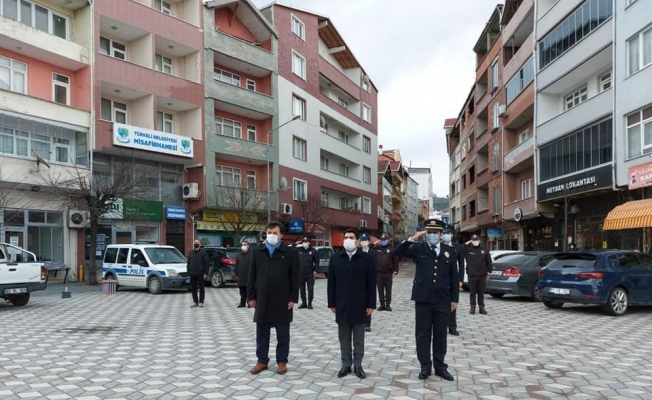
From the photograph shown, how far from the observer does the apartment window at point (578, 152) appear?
22.1 meters

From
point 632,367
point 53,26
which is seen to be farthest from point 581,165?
point 53,26

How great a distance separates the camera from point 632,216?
62.8ft

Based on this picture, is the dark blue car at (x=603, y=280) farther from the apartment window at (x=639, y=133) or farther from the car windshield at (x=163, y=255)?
the car windshield at (x=163, y=255)

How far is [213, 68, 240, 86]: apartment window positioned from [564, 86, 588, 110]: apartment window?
18788 mm

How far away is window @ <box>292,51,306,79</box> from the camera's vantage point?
40281 mm

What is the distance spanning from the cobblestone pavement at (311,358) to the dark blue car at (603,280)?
1.47 feet

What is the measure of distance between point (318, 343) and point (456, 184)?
5840cm

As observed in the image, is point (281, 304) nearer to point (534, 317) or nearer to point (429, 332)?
point (429, 332)

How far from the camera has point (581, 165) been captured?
78.3 ft

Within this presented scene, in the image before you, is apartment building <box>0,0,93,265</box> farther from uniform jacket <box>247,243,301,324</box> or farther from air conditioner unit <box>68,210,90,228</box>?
uniform jacket <box>247,243,301,324</box>

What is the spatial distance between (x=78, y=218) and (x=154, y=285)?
7525mm

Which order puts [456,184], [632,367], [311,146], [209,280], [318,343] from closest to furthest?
[632,367] → [318,343] → [209,280] → [311,146] → [456,184]

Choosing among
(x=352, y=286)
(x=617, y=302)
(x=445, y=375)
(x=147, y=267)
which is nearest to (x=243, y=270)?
(x=147, y=267)

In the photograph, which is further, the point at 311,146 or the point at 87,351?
the point at 311,146
